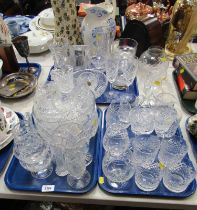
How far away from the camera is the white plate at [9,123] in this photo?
74 centimetres

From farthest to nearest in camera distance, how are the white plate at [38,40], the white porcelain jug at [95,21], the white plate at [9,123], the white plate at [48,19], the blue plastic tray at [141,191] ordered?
the white plate at [48,19] → the white plate at [38,40] → the white porcelain jug at [95,21] → the white plate at [9,123] → the blue plastic tray at [141,191]

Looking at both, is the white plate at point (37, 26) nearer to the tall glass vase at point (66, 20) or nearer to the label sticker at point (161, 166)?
the tall glass vase at point (66, 20)

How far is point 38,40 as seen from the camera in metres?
1.19

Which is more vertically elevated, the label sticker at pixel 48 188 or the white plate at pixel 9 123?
the white plate at pixel 9 123

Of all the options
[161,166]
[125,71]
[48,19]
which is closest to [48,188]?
[161,166]

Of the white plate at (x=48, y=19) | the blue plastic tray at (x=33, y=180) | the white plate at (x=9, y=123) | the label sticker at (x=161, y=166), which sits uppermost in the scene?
the white plate at (x=48, y=19)

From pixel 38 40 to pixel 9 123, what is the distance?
57cm

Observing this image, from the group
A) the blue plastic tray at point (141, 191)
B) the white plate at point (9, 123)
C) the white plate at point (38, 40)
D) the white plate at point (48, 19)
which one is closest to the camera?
the blue plastic tray at point (141, 191)

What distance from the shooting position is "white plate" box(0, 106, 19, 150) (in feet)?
2.43

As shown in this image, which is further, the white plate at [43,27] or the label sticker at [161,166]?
the white plate at [43,27]

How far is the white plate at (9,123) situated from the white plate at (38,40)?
44cm

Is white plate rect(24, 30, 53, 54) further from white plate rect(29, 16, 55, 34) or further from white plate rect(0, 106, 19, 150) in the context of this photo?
white plate rect(0, 106, 19, 150)

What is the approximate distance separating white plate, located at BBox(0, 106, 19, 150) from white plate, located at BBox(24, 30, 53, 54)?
0.44 m

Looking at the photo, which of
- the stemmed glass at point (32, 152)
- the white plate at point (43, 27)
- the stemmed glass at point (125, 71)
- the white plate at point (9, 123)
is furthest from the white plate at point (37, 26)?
the stemmed glass at point (32, 152)
